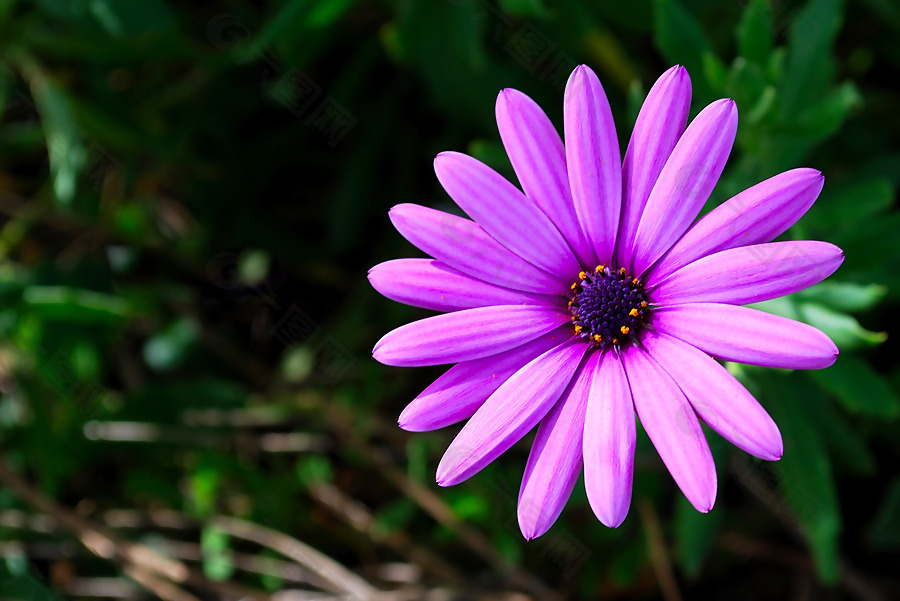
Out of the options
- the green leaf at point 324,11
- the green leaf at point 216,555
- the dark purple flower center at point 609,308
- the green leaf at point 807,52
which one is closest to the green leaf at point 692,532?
the dark purple flower center at point 609,308

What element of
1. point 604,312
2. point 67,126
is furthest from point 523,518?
point 67,126

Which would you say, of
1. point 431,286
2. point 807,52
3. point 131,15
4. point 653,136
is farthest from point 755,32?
point 131,15

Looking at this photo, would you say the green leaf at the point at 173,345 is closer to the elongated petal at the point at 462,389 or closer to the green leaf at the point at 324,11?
the green leaf at the point at 324,11

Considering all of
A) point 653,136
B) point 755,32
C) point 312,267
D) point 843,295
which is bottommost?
point 312,267

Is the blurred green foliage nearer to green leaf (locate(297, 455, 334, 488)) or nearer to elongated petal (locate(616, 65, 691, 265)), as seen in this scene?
green leaf (locate(297, 455, 334, 488))

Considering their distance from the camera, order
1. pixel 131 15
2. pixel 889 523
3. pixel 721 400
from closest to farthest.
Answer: pixel 721 400 < pixel 889 523 < pixel 131 15

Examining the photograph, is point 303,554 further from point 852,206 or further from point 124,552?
point 852,206

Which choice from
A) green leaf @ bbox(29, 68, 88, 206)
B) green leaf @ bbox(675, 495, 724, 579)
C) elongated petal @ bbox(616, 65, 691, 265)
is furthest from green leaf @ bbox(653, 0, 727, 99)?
green leaf @ bbox(29, 68, 88, 206)
